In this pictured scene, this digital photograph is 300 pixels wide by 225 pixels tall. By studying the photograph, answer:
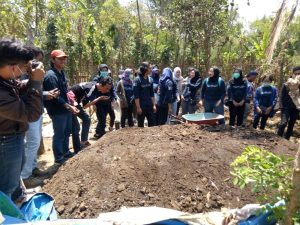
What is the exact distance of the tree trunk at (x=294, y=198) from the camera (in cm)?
182

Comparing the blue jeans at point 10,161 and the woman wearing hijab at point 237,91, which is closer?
the blue jeans at point 10,161

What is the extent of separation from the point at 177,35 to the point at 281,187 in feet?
43.5

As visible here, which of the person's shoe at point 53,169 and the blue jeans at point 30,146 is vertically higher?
the blue jeans at point 30,146

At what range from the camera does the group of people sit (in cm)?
263

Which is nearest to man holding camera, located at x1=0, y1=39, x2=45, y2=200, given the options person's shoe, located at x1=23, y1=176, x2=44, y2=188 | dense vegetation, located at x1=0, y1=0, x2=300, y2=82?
person's shoe, located at x1=23, y1=176, x2=44, y2=188

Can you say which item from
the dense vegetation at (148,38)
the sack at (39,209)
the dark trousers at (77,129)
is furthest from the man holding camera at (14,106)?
the dense vegetation at (148,38)

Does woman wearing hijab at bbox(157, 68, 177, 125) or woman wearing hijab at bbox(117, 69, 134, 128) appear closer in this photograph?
woman wearing hijab at bbox(157, 68, 177, 125)

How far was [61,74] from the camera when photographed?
5.09 m

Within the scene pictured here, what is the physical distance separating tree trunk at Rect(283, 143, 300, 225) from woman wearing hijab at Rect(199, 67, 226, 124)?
559 cm

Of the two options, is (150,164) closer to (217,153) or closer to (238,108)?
(217,153)

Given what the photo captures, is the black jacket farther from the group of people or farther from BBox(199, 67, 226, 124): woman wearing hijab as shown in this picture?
BBox(199, 67, 226, 124): woman wearing hijab

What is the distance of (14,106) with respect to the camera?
2518mm

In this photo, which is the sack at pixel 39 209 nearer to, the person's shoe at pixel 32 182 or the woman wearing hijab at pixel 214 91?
the person's shoe at pixel 32 182

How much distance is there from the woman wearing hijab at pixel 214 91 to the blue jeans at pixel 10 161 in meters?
5.16
